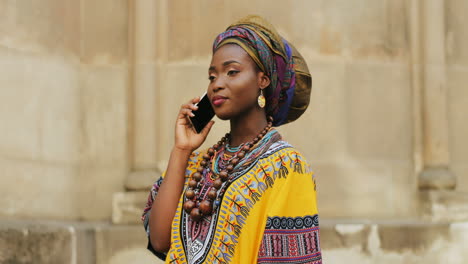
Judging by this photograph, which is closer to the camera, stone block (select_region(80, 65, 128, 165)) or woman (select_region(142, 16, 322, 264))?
woman (select_region(142, 16, 322, 264))

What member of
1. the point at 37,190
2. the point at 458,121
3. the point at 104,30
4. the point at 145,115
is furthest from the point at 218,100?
the point at 458,121

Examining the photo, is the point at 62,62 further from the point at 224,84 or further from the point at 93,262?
the point at 224,84

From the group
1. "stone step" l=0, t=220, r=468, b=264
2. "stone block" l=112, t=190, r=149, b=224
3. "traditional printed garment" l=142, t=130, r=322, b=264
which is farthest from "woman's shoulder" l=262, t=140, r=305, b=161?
"stone block" l=112, t=190, r=149, b=224

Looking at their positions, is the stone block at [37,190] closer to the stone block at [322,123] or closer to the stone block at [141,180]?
the stone block at [141,180]

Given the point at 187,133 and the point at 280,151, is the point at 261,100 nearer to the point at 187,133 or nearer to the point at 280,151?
the point at 280,151

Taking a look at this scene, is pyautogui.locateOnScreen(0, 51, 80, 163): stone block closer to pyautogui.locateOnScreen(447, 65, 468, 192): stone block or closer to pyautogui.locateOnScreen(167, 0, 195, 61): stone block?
pyautogui.locateOnScreen(167, 0, 195, 61): stone block

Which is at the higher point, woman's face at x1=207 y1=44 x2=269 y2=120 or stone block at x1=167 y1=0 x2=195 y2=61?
stone block at x1=167 y1=0 x2=195 y2=61

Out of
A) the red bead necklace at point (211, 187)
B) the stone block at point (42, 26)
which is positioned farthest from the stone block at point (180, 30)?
the red bead necklace at point (211, 187)

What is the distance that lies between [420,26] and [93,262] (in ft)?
9.34

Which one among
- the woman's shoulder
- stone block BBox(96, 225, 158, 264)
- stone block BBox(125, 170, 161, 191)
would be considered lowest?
stone block BBox(96, 225, 158, 264)

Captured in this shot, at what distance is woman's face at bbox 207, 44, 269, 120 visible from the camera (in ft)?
9.73

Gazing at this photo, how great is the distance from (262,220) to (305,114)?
3007 millimetres

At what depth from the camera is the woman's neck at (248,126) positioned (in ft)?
10.0

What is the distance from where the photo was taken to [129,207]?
18.3ft
